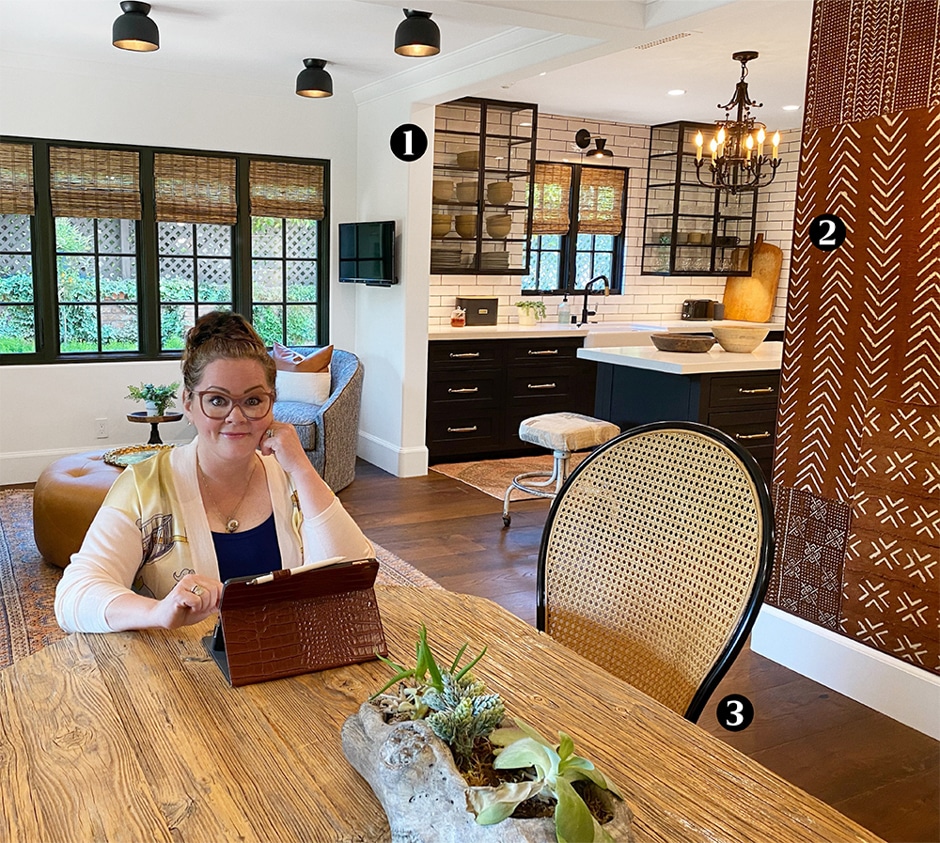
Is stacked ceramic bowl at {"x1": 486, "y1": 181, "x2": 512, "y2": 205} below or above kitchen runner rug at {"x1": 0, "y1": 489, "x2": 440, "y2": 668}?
above

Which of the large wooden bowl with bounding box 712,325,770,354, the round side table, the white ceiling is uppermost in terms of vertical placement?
the white ceiling

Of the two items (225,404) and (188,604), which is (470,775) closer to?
(188,604)

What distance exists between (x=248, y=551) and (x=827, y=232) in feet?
7.64

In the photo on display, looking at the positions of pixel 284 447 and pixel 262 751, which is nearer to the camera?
pixel 262 751

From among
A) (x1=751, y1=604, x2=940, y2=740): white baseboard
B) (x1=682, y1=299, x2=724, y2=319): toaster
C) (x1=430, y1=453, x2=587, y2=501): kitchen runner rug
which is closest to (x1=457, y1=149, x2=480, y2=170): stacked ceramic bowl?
(x1=430, y1=453, x2=587, y2=501): kitchen runner rug

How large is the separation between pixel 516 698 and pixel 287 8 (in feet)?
12.4

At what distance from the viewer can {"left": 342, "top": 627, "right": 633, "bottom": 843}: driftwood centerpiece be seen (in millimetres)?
853

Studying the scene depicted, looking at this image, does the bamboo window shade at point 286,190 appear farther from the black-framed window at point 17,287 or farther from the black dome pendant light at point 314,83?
the black-framed window at point 17,287

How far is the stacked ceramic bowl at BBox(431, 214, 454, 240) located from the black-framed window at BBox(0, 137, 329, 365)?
0.87m

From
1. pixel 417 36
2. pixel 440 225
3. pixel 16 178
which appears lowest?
pixel 440 225

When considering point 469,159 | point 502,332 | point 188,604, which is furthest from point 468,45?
point 188,604

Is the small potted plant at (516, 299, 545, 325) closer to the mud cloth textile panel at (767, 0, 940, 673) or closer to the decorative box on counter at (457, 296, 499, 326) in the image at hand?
the decorative box on counter at (457, 296, 499, 326)

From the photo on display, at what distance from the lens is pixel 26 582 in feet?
12.8

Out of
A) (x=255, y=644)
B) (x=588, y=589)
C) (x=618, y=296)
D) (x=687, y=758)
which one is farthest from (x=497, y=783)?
(x=618, y=296)
